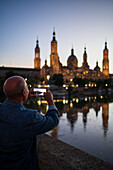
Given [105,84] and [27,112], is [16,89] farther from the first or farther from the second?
[105,84]

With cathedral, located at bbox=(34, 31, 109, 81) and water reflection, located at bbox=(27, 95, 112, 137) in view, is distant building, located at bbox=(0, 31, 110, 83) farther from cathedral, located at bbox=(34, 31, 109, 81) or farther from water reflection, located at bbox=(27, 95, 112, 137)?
water reflection, located at bbox=(27, 95, 112, 137)

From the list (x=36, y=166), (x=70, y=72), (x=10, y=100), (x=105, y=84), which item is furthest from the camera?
(x=70, y=72)

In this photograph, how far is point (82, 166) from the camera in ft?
15.4

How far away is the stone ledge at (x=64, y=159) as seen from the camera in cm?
459

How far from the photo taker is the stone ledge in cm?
459

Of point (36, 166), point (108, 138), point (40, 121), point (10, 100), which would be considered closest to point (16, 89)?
point (10, 100)

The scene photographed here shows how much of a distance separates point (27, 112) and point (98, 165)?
4.05 meters

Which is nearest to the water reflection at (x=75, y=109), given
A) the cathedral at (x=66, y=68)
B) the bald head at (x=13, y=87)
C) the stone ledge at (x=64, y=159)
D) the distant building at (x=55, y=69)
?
the stone ledge at (x=64, y=159)

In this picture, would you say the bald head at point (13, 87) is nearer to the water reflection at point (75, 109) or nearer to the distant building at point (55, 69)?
the water reflection at point (75, 109)

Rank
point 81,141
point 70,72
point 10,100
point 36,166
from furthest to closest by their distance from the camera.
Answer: point 70,72, point 81,141, point 36,166, point 10,100

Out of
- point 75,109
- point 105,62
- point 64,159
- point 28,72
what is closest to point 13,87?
point 64,159

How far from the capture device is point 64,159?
512 cm

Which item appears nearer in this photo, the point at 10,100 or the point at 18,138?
the point at 18,138

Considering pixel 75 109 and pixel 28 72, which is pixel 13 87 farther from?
pixel 28 72
